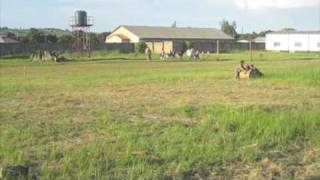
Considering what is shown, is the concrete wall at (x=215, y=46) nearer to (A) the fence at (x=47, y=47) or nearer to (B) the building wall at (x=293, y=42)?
(A) the fence at (x=47, y=47)

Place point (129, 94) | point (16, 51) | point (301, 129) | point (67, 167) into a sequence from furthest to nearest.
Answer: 1. point (16, 51)
2. point (129, 94)
3. point (301, 129)
4. point (67, 167)

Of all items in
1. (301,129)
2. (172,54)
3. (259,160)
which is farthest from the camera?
(172,54)

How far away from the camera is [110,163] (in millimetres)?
8359

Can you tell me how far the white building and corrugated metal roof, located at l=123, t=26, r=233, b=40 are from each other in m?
8.04

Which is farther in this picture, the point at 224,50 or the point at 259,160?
the point at 224,50

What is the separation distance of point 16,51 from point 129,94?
5103 centimetres

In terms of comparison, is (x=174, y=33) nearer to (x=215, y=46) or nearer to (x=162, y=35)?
(x=162, y=35)

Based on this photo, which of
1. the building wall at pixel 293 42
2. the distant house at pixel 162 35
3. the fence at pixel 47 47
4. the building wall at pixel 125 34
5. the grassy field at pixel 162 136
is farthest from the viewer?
the building wall at pixel 293 42

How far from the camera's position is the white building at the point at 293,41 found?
108m

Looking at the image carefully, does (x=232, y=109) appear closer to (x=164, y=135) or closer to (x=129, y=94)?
(x=164, y=135)

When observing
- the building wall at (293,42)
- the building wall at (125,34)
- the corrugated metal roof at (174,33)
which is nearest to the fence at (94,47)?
the corrugated metal roof at (174,33)

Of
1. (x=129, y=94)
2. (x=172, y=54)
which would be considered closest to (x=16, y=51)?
(x=172, y=54)

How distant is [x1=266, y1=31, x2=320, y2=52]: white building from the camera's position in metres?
108

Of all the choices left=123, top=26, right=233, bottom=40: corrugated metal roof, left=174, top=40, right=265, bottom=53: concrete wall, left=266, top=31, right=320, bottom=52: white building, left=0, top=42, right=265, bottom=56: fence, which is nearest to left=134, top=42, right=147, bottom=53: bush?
left=0, top=42, right=265, bottom=56: fence
